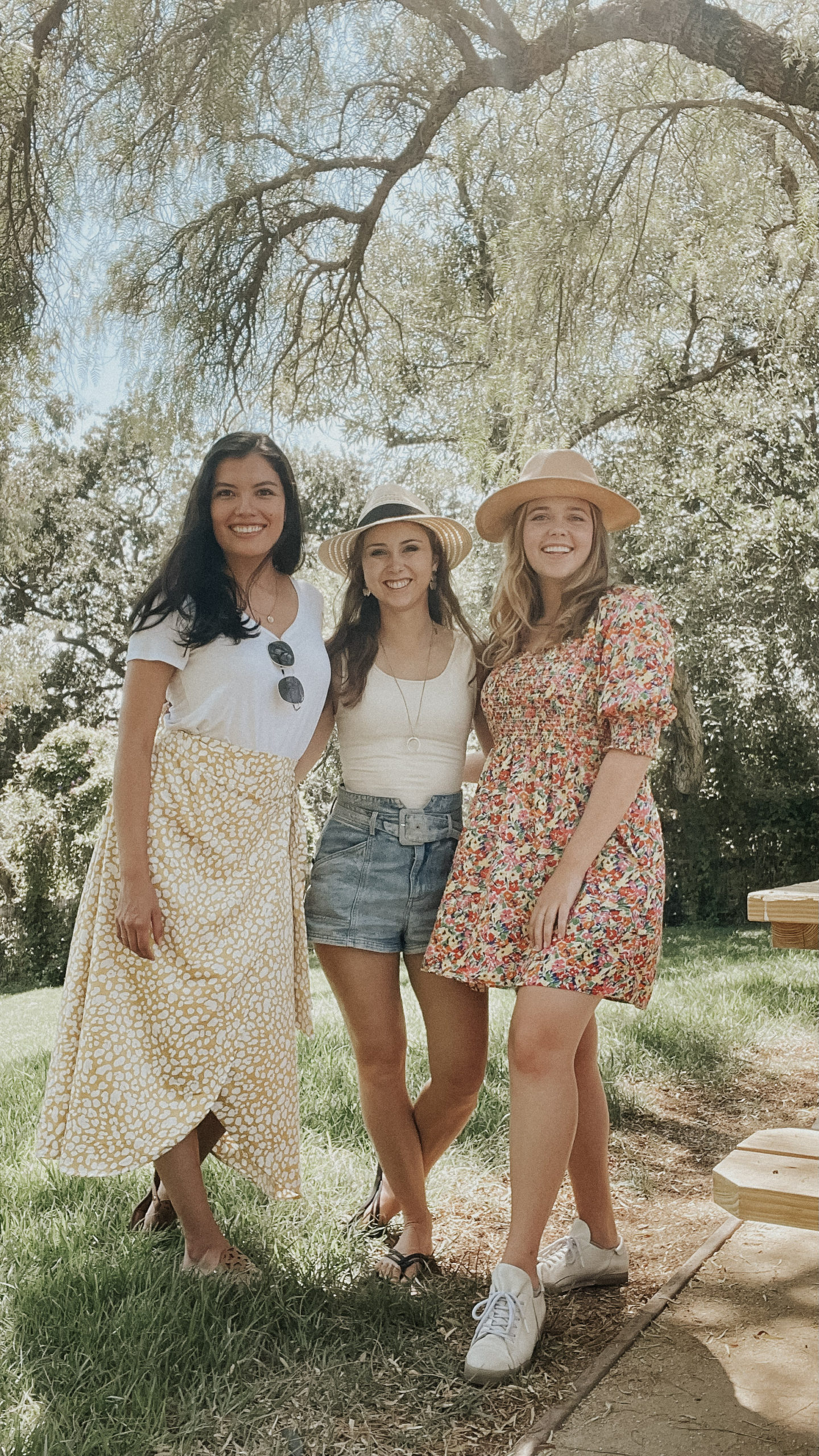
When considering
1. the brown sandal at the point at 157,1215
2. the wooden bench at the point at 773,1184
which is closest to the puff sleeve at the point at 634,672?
the wooden bench at the point at 773,1184

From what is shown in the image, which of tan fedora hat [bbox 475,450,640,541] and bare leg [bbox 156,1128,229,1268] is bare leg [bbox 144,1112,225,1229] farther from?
tan fedora hat [bbox 475,450,640,541]

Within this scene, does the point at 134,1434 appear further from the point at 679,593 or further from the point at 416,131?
the point at 679,593

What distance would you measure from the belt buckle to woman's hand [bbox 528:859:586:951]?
0.41 metres

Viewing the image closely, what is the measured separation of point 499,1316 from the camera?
2.27 meters

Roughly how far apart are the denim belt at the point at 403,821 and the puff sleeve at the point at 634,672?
444 mm

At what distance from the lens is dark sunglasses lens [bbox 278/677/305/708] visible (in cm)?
266

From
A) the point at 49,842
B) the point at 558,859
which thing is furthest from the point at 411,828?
the point at 49,842

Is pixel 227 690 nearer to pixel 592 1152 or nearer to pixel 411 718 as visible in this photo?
pixel 411 718

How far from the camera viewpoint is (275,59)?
3.27 metres

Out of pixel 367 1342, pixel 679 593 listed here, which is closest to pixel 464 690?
pixel 367 1342

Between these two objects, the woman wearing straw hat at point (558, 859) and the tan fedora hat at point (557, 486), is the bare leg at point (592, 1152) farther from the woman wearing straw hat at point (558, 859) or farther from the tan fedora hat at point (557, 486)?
the tan fedora hat at point (557, 486)

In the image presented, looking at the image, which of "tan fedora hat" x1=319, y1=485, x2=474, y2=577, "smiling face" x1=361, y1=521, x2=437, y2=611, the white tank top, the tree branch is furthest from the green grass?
the tree branch

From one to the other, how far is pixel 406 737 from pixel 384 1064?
0.76 m

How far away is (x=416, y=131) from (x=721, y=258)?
3.60ft
